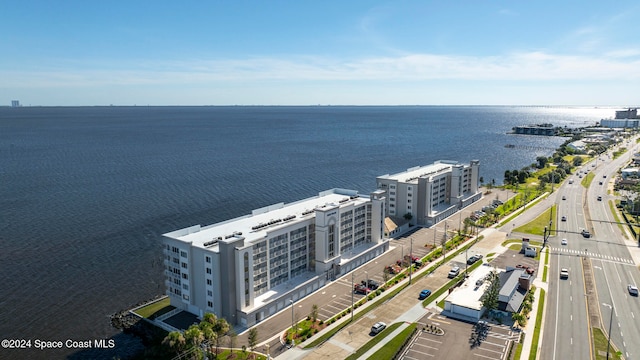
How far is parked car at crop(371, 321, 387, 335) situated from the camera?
6912 centimetres

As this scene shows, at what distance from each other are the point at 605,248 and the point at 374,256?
53.5 meters

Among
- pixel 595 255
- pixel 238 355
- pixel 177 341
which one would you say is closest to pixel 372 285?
pixel 238 355

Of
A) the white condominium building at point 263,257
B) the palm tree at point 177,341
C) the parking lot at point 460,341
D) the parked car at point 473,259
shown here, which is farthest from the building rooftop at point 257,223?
the parking lot at point 460,341

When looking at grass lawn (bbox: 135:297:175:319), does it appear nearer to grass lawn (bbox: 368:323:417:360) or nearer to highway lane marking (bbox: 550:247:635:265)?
grass lawn (bbox: 368:323:417:360)

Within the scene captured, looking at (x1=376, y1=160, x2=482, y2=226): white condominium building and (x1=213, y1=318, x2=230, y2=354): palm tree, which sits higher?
(x1=376, y1=160, x2=482, y2=226): white condominium building

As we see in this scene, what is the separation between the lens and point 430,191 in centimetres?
12706

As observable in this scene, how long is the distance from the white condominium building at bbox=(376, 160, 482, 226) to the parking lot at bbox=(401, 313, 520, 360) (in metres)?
53.4

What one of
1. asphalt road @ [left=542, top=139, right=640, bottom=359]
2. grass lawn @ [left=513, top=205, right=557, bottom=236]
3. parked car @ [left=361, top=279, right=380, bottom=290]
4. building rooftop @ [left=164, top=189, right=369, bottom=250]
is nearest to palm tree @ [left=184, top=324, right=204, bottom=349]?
building rooftop @ [left=164, top=189, right=369, bottom=250]

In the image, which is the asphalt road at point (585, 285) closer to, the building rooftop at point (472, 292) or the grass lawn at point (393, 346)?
the building rooftop at point (472, 292)

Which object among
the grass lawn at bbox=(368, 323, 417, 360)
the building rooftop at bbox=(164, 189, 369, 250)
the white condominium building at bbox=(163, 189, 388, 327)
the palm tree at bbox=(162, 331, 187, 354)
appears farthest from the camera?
the building rooftop at bbox=(164, 189, 369, 250)

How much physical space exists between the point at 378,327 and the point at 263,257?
70.6 ft

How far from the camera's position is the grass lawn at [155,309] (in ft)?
250

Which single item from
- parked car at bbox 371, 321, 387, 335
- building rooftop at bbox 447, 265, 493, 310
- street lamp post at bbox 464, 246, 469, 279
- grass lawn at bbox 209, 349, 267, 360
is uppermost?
building rooftop at bbox 447, 265, 493, 310

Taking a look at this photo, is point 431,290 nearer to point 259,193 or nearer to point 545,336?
point 545,336
